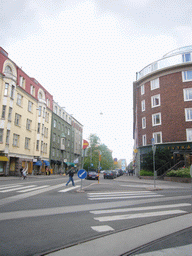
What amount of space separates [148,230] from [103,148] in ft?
294

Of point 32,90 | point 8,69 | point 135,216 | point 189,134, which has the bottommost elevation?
point 135,216

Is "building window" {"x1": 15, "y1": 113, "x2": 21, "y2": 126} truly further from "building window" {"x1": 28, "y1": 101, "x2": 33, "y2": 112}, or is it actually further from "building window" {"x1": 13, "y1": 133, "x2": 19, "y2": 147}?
"building window" {"x1": 28, "y1": 101, "x2": 33, "y2": 112}

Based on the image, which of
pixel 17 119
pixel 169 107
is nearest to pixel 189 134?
pixel 169 107

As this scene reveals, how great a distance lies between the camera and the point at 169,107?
30.5 m

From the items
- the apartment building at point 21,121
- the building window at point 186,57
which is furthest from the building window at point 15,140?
the building window at point 186,57

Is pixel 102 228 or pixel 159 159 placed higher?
pixel 159 159

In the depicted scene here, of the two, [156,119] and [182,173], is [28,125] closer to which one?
[156,119]

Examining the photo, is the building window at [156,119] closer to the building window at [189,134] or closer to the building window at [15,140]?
the building window at [189,134]

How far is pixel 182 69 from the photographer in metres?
30.5

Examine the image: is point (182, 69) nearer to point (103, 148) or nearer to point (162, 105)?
point (162, 105)

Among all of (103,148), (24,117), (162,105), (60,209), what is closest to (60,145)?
(24,117)

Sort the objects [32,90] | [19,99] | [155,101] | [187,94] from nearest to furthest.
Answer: [187,94]
[155,101]
[19,99]
[32,90]

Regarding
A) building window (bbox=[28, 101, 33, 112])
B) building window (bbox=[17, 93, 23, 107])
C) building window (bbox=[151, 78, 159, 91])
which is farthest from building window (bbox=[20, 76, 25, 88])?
building window (bbox=[151, 78, 159, 91])

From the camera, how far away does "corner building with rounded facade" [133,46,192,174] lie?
28688 mm
